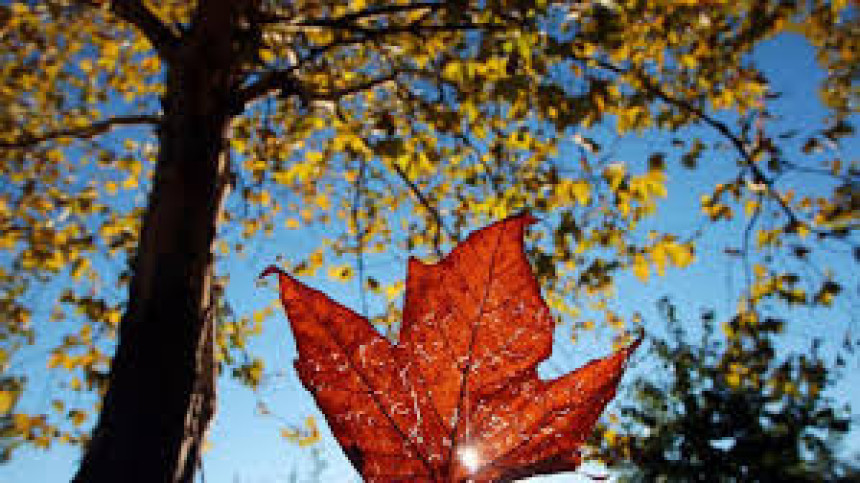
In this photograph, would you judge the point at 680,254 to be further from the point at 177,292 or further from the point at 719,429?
the point at 719,429

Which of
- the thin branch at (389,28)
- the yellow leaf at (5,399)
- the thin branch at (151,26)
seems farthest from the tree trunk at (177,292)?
the yellow leaf at (5,399)

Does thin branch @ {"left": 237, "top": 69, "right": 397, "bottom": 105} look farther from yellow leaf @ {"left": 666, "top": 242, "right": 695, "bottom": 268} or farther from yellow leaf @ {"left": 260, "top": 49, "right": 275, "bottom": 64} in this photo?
yellow leaf @ {"left": 666, "top": 242, "right": 695, "bottom": 268}

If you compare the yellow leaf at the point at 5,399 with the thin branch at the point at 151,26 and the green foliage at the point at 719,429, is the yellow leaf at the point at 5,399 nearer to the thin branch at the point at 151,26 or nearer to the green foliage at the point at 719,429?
the thin branch at the point at 151,26

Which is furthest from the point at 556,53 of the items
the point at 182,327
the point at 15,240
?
the point at 15,240

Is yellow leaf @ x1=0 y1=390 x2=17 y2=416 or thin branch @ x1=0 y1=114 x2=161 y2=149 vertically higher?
thin branch @ x1=0 y1=114 x2=161 y2=149

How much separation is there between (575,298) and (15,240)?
662cm

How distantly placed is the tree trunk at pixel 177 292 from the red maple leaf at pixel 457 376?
2840mm

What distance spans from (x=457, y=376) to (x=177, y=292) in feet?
10.8

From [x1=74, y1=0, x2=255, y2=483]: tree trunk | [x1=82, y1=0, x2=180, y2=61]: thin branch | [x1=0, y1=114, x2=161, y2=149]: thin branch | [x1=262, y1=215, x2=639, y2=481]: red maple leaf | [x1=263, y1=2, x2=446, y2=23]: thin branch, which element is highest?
[x1=263, y1=2, x2=446, y2=23]: thin branch

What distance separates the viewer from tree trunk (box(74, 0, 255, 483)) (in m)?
2.92

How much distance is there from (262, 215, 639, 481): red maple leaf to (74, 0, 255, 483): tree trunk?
2.84 m

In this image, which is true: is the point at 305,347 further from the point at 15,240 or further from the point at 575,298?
the point at 15,240

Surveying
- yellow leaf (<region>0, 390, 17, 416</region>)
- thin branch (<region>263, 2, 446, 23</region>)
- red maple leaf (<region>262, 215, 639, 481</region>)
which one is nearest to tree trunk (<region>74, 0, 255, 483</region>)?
thin branch (<region>263, 2, 446, 23</region>)

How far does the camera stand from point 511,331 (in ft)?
1.60
